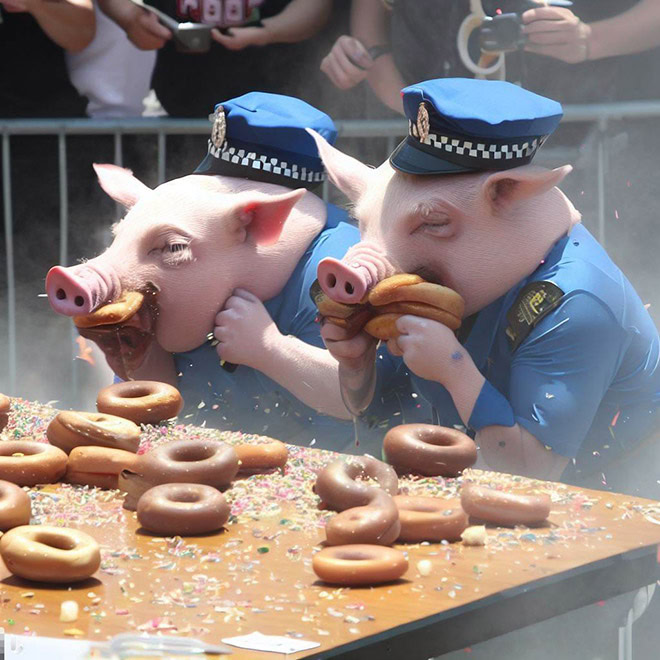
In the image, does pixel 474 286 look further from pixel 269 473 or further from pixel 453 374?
pixel 269 473

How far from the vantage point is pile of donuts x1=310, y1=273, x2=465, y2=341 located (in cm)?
310

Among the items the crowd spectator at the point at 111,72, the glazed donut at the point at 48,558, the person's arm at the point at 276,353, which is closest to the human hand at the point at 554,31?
the person's arm at the point at 276,353

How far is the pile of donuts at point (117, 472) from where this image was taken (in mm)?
2164

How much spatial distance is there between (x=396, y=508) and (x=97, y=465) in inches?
28.6

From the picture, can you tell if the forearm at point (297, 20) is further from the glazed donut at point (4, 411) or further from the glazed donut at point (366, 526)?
the glazed donut at point (366, 526)

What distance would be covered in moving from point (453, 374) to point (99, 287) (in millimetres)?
915

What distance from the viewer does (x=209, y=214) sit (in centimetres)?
354

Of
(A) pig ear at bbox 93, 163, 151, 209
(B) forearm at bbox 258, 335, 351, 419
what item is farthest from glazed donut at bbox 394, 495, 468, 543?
(A) pig ear at bbox 93, 163, 151, 209

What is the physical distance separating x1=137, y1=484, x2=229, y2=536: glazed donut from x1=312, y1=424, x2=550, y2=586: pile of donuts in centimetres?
22

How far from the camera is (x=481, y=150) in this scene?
3100 mm

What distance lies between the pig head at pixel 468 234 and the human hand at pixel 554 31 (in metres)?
1.13

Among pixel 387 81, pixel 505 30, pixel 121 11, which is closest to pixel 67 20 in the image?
pixel 121 11

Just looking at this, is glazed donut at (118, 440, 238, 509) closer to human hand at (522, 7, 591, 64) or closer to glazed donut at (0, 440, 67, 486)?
glazed donut at (0, 440, 67, 486)

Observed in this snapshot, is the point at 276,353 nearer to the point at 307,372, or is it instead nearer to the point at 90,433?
the point at 307,372
